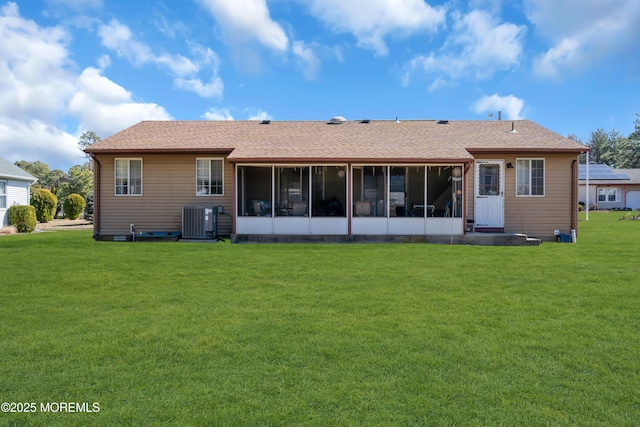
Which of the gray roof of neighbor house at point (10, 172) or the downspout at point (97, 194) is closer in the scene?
the downspout at point (97, 194)

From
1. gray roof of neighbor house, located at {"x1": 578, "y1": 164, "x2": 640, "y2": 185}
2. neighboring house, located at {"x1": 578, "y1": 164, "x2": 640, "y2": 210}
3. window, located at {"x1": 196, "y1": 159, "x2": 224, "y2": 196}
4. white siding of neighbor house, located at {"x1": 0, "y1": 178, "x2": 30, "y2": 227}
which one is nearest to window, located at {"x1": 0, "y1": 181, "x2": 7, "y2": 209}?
white siding of neighbor house, located at {"x1": 0, "y1": 178, "x2": 30, "y2": 227}

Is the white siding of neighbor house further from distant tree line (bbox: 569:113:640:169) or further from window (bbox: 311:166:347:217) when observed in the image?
distant tree line (bbox: 569:113:640:169)

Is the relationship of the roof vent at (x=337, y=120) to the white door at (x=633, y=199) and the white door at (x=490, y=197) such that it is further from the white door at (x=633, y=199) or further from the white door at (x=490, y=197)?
the white door at (x=633, y=199)

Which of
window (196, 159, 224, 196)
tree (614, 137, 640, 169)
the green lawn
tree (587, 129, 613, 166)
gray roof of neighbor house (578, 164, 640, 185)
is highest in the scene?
tree (587, 129, 613, 166)

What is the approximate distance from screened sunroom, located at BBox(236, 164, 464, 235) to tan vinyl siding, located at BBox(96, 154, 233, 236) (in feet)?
3.89

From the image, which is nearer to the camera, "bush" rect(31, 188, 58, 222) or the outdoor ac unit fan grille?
the outdoor ac unit fan grille

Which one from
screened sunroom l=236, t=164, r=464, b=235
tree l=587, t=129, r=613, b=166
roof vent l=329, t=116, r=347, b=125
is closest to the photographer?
screened sunroom l=236, t=164, r=464, b=235

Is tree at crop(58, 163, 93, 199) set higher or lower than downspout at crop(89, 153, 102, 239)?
higher

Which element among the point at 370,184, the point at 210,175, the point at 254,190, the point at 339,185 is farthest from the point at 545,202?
the point at 210,175

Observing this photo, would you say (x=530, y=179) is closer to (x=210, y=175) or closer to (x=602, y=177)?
(x=210, y=175)

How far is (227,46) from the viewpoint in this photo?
16.5m

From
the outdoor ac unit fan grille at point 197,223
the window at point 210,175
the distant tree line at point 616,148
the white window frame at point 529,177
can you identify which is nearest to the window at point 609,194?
the distant tree line at point 616,148

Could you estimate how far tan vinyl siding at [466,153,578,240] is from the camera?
12.5 m

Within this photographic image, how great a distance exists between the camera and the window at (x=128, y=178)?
1302 cm
